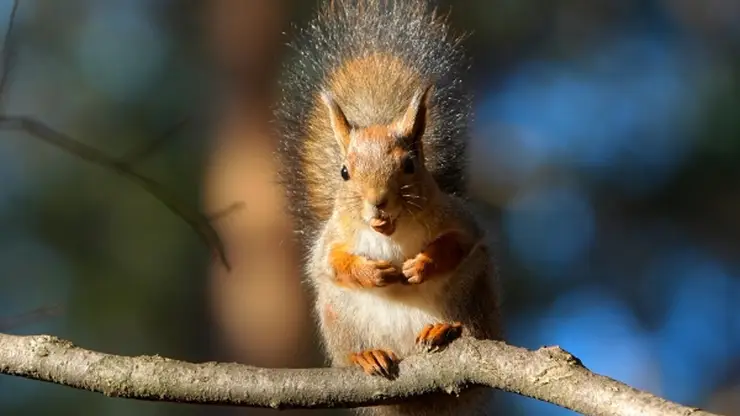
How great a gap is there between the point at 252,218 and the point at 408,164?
2.08m

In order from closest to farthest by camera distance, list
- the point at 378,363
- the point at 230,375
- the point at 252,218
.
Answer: the point at 230,375 < the point at 378,363 < the point at 252,218

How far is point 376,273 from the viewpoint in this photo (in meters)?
1.58

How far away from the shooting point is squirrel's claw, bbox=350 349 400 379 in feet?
4.76

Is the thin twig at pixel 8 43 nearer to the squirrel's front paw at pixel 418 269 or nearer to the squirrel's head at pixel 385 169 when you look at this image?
the squirrel's head at pixel 385 169

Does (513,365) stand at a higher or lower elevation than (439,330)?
lower

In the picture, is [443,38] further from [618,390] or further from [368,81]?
[618,390]

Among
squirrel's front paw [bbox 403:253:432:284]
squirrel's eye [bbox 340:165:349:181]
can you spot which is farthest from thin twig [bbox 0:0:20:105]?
squirrel's front paw [bbox 403:253:432:284]

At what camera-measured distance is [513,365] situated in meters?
1.30

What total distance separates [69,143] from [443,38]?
2.81 feet

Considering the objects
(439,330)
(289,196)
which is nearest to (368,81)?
(289,196)

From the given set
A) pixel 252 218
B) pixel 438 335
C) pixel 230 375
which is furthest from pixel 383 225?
pixel 252 218

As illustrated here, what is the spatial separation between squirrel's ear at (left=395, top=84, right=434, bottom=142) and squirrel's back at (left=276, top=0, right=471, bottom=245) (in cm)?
22

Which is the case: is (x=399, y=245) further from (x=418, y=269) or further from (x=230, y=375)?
(x=230, y=375)

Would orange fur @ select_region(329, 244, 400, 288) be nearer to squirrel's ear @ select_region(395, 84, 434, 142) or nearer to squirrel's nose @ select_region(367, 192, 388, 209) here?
squirrel's nose @ select_region(367, 192, 388, 209)
